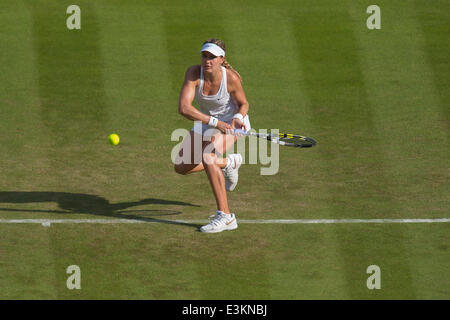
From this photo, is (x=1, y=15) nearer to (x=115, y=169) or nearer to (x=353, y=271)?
(x=115, y=169)

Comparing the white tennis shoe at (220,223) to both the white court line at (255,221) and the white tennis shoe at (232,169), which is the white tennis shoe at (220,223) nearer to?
the white court line at (255,221)

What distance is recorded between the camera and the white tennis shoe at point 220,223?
11.3 meters

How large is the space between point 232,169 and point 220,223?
126 centimetres

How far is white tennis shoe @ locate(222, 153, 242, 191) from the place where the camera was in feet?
40.2

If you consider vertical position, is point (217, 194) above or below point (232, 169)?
below

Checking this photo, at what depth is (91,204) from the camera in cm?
1234

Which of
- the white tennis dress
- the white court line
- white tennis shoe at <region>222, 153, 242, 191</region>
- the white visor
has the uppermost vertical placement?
the white visor

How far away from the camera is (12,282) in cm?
986

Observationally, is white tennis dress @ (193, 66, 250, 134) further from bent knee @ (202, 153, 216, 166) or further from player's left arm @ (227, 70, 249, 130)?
A: bent knee @ (202, 153, 216, 166)

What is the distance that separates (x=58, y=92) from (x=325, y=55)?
17.1 ft

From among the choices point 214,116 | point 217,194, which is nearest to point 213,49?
point 214,116

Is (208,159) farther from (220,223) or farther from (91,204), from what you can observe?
(91,204)

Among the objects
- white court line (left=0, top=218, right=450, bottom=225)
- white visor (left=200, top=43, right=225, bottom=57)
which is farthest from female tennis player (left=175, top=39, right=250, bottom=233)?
white court line (left=0, top=218, right=450, bottom=225)

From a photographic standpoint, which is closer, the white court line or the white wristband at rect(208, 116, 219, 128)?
the white wristband at rect(208, 116, 219, 128)
